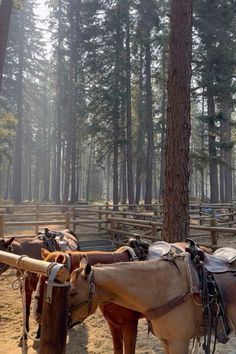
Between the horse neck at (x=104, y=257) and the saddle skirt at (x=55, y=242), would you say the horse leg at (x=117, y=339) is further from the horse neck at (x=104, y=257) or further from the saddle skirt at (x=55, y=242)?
the saddle skirt at (x=55, y=242)

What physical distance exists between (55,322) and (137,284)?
1.04 metres

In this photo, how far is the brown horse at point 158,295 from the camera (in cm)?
293

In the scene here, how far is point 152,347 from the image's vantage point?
4.75 m

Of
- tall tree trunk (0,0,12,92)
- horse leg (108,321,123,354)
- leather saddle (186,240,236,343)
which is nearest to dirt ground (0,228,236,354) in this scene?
horse leg (108,321,123,354)

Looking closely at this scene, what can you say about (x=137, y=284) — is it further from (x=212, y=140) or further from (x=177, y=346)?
(x=212, y=140)

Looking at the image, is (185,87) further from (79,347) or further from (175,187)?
(79,347)

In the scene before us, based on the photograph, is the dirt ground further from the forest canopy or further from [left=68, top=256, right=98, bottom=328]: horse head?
the forest canopy

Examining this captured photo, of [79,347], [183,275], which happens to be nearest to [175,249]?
[183,275]

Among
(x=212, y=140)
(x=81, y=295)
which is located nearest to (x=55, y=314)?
(x=81, y=295)

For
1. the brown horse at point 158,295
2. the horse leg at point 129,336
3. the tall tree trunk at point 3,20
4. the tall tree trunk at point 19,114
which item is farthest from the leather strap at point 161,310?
the tall tree trunk at point 19,114

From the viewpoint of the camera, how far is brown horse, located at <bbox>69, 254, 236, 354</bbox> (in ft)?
9.62

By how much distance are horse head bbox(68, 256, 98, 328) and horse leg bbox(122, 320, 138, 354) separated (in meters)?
1.16

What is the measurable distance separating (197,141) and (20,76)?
22600 mm

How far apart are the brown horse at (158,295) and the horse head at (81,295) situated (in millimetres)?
70
